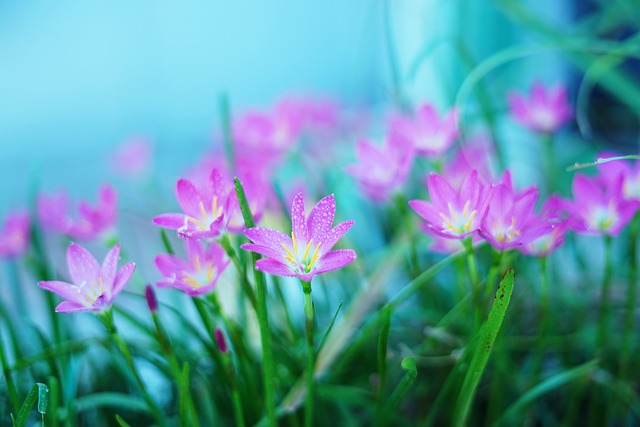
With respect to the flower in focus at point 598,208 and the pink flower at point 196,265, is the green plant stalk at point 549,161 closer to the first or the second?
the flower in focus at point 598,208

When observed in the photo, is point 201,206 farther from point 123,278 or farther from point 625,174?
point 625,174

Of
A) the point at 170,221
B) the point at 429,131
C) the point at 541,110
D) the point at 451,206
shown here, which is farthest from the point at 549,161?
the point at 170,221

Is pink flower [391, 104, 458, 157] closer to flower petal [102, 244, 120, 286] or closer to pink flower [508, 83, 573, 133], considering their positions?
pink flower [508, 83, 573, 133]

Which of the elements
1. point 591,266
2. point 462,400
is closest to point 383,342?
point 462,400

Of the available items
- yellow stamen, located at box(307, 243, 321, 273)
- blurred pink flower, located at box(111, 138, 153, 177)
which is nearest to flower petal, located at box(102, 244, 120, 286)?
yellow stamen, located at box(307, 243, 321, 273)

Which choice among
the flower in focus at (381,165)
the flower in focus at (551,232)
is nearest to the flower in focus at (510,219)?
the flower in focus at (551,232)

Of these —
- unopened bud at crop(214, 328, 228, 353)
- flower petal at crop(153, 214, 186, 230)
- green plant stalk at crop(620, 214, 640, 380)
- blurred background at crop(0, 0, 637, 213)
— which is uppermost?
blurred background at crop(0, 0, 637, 213)
